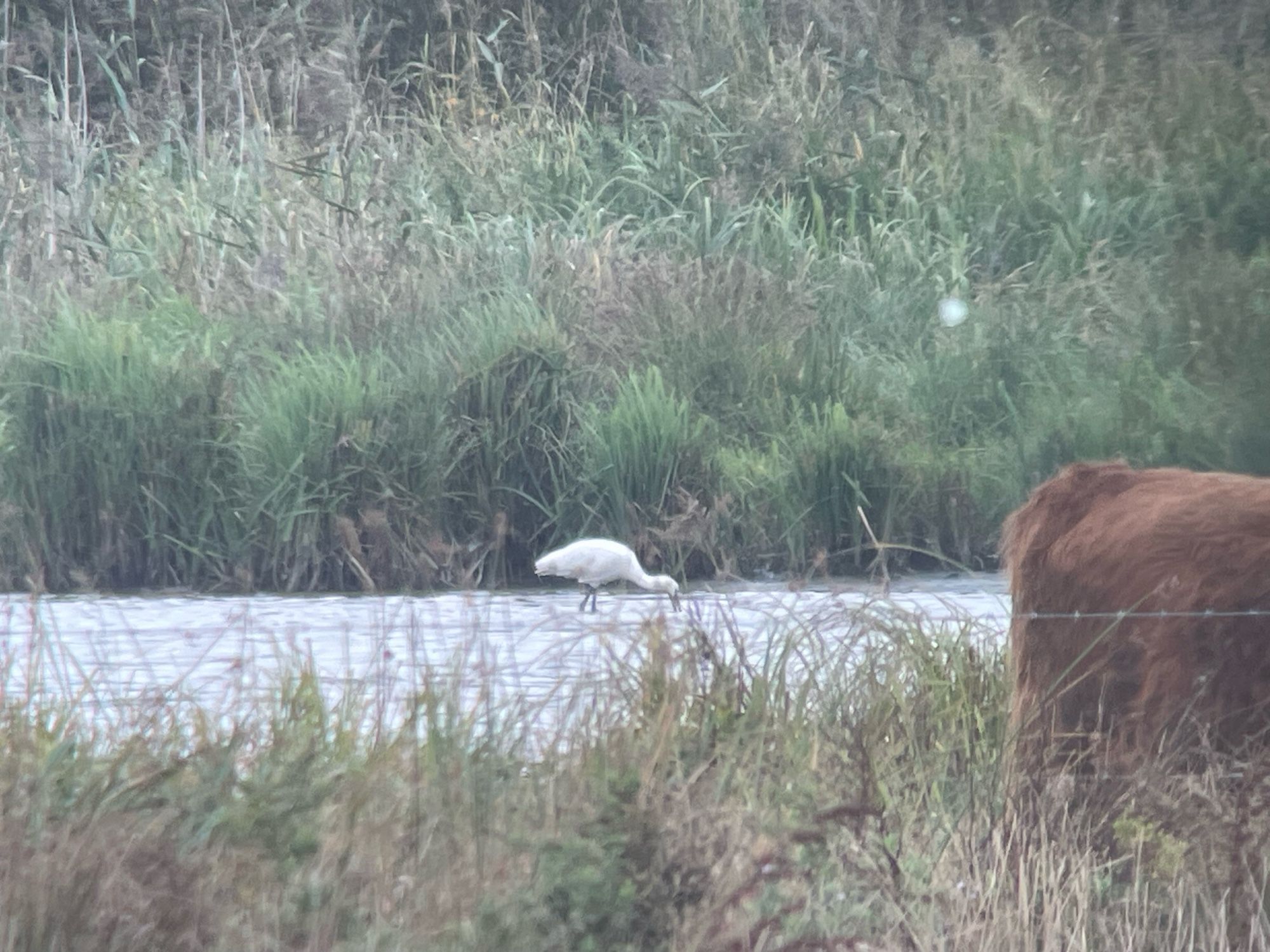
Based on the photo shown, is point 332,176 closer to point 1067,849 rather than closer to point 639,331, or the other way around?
point 639,331

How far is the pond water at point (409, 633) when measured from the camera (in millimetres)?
4309

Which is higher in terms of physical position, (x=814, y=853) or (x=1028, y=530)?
(x=1028, y=530)

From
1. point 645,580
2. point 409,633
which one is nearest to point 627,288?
point 645,580

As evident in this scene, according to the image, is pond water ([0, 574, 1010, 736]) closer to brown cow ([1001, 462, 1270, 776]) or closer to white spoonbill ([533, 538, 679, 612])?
white spoonbill ([533, 538, 679, 612])

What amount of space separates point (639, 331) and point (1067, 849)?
5.47m

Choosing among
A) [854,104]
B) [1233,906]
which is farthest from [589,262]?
[1233,906]

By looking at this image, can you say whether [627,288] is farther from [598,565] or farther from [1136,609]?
[1136,609]

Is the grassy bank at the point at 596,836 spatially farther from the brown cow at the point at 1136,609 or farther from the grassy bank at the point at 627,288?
the grassy bank at the point at 627,288

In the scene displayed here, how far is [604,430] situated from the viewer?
26.2 feet

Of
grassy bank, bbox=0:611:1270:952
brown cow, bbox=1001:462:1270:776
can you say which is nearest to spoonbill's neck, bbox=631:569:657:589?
grassy bank, bbox=0:611:1270:952

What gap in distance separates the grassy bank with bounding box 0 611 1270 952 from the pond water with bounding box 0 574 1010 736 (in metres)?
0.13

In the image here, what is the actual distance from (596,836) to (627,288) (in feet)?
19.7

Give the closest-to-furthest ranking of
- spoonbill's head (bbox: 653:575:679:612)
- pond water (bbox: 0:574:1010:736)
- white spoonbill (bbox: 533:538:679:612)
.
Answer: pond water (bbox: 0:574:1010:736)
spoonbill's head (bbox: 653:575:679:612)
white spoonbill (bbox: 533:538:679:612)

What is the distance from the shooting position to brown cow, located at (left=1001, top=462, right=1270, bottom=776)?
367 centimetres
